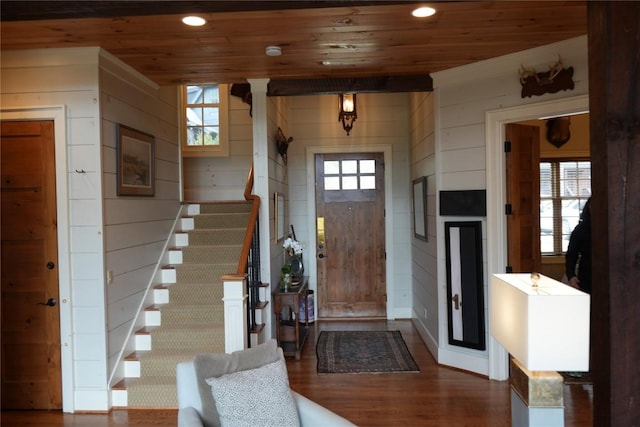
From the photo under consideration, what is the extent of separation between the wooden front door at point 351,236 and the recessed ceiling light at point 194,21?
3.39 meters

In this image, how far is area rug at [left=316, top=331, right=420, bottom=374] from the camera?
162 inches

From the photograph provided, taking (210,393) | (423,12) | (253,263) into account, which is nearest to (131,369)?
(253,263)

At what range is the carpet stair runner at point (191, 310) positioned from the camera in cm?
341

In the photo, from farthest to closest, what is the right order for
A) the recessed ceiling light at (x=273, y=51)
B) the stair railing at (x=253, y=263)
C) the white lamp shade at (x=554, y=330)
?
the stair railing at (x=253, y=263)
the recessed ceiling light at (x=273, y=51)
the white lamp shade at (x=554, y=330)

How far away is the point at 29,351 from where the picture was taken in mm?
3318

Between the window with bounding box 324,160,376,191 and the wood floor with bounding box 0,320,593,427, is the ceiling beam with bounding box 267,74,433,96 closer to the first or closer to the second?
the window with bounding box 324,160,376,191

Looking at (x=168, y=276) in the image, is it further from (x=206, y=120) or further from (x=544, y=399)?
(x=544, y=399)

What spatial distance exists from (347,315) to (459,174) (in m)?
2.89

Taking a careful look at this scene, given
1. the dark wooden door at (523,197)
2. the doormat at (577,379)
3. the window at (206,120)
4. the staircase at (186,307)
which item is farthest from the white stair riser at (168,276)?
the doormat at (577,379)

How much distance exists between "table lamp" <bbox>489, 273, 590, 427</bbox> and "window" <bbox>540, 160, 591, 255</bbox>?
15.9 ft

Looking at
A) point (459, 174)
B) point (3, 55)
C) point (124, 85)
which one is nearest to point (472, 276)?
point (459, 174)

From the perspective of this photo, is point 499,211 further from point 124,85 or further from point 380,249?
point 124,85

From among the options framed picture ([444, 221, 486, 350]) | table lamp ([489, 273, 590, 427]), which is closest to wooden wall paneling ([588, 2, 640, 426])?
table lamp ([489, 273, 590, 427])

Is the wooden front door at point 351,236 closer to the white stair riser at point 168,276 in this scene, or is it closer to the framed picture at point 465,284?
the framed picture at point 465,284
